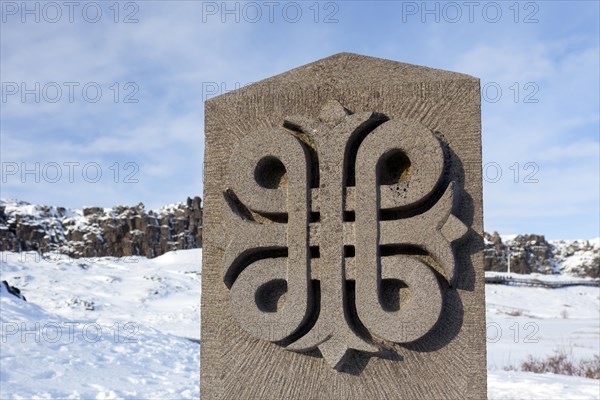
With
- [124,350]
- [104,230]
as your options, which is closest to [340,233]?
[124,350]

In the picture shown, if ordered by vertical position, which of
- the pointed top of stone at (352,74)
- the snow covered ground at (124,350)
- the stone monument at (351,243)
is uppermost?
the pointed top of stone at (352,74)

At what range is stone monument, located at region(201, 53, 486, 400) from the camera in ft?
8.05

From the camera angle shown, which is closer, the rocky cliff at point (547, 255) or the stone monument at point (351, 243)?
the stone monument at point (351, 243)

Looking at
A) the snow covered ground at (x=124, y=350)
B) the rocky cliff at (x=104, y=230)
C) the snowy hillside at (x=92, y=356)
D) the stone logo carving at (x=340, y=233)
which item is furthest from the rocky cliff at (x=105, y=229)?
the stone logo carving at (x=340, y=233)

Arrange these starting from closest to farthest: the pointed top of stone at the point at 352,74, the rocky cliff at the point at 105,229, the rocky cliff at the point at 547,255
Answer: the pointed top of stone at the point at 352,74
the rocky cliff at the point at 105,229
the rocky cliff at the point at 547,255

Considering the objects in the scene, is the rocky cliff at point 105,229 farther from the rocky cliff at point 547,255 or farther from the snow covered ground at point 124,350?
the snow covered ground at point 124,350

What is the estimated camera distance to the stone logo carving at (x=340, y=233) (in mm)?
2432

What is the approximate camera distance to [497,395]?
512 centimetres

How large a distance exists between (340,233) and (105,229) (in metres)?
40.1

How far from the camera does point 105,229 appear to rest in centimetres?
4019

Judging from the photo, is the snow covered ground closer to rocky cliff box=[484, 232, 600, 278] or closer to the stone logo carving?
the stone logo carving

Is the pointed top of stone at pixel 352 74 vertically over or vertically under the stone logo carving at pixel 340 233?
over

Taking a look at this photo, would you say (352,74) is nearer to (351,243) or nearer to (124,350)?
(351,243)

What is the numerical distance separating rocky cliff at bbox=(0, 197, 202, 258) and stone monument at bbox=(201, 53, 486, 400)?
37.0m
